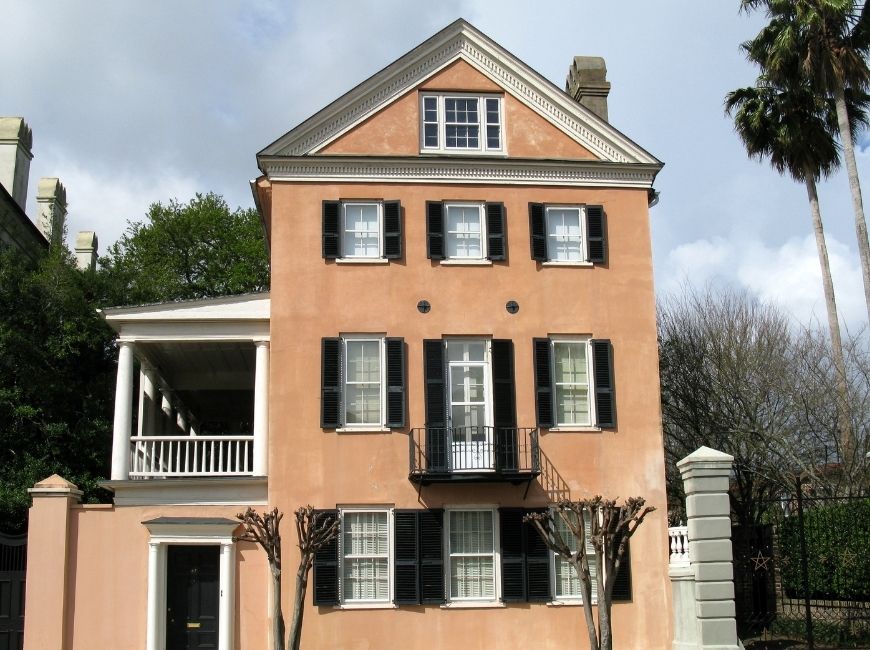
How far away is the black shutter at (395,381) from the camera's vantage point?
20.3m

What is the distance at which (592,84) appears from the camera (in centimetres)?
2403

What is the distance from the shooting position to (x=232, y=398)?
95.0 feet

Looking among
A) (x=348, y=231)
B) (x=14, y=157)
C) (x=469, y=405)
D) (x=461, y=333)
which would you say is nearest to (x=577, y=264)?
(x=461, y=333)

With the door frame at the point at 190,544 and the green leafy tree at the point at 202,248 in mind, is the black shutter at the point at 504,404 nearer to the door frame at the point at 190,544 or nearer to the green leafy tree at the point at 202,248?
the door frame at the point at 190,544

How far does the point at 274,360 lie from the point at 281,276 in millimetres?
1736

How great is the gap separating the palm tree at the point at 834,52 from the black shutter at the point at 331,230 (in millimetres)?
14030

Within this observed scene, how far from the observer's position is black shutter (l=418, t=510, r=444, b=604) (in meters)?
19.7

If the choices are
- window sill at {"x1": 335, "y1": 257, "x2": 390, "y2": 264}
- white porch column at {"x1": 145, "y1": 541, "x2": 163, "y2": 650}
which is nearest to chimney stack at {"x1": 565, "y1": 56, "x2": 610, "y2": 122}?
window sill at {"x1": 335, "y1": 257, "x2": 390, "y2": 264}

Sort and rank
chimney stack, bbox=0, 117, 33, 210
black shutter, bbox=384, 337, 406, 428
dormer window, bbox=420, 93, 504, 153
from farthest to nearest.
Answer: chimney stack, bbox=0, 117, 33, 210
dormer window, bbox=420, 93, 504, 153
black shutter, bbox=384, 337, 406, 428

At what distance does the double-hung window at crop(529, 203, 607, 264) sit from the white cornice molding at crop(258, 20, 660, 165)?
1377 mm

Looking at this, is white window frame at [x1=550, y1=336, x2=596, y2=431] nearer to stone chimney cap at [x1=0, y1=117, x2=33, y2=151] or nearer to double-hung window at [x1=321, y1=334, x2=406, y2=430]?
double-hung window at [x1=321, y1=334, x2=406, y2=430]

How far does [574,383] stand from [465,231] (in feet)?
12.8

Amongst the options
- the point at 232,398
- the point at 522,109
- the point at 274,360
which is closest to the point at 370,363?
the point at 274,360

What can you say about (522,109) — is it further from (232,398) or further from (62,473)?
(62,473)
